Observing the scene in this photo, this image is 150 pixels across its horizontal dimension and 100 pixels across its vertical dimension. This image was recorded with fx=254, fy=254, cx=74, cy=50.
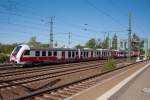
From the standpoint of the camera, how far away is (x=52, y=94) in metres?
11.3

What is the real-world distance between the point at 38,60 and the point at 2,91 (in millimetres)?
19854

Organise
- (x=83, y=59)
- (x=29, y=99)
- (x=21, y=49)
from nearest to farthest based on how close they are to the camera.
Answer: (x=29, y=99), (x=21, y=49), (x=83, y=59)

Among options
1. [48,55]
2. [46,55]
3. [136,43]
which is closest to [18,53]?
[46,55]

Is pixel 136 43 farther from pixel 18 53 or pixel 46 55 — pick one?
pixel 18 53

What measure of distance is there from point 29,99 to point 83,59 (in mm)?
37744

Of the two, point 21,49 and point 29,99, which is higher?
point 21,49

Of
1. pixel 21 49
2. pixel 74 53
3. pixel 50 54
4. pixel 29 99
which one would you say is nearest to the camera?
pixel 29 99

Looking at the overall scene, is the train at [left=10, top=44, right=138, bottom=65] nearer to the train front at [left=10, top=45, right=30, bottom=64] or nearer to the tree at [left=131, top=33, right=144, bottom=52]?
the train front at [left=10, top=45, right=30, bottom=64]

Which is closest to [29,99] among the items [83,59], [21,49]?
[21,49]

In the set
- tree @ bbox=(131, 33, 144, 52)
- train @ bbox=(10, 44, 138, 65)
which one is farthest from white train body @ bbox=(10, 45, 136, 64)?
tree @ bbox=(131, 33, 144, 52)

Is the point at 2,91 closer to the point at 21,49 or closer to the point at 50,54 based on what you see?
the point at 21,49

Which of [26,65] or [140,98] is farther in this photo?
[26,65]

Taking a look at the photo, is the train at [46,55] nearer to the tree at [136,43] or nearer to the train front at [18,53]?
the train front at [18,53]

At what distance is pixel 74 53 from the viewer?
43.0 m
